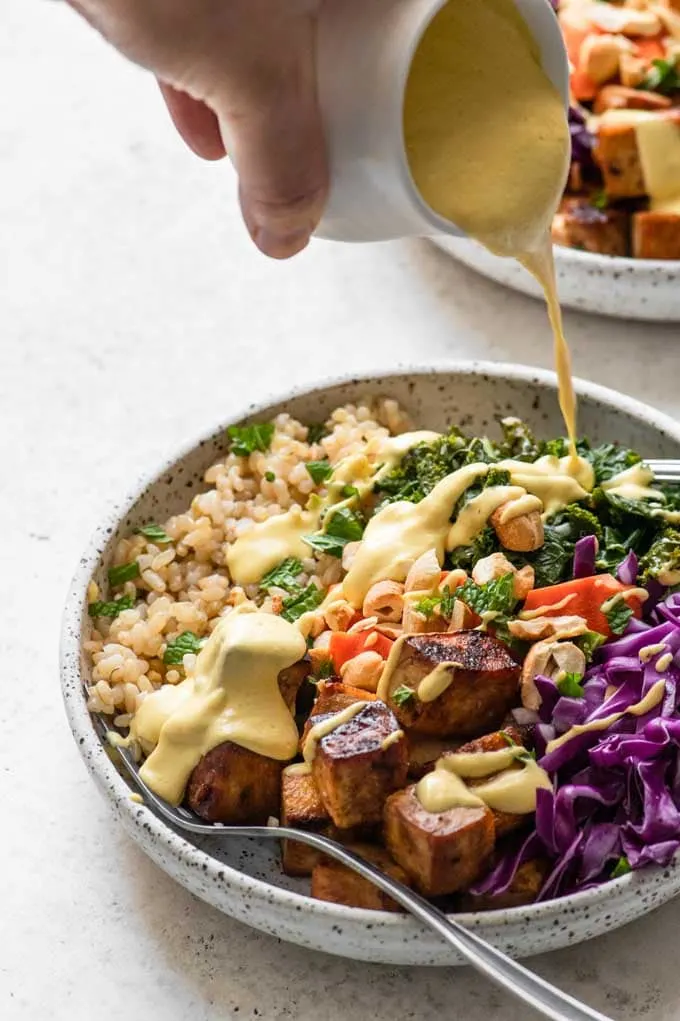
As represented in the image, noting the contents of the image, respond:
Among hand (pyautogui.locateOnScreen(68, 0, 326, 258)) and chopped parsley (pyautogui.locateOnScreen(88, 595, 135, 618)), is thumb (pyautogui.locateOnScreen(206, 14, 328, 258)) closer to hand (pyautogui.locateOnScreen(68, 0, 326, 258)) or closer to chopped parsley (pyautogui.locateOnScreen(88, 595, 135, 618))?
hand (pyautogui.locateOnScreen(68, 0, 326, 258))

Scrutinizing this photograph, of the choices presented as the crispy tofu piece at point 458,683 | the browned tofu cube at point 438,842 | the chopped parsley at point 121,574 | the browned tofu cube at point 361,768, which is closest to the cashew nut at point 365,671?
the crispy tofu piece at point 458,683

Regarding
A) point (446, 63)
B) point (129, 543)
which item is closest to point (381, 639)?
point (129, 543)

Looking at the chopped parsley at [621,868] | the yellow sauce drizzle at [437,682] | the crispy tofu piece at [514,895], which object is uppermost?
the yellow sauce drizzle at [437,682]

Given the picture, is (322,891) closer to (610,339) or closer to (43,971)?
(43,971)

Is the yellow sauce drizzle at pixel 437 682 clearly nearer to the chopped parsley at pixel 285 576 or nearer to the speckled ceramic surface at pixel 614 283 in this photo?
the chopped parsley at pixel 285 576

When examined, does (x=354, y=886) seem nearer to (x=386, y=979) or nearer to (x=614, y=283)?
(x=386, y=979)

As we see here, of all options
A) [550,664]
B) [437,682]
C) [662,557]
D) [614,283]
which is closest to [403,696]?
[437,682]
